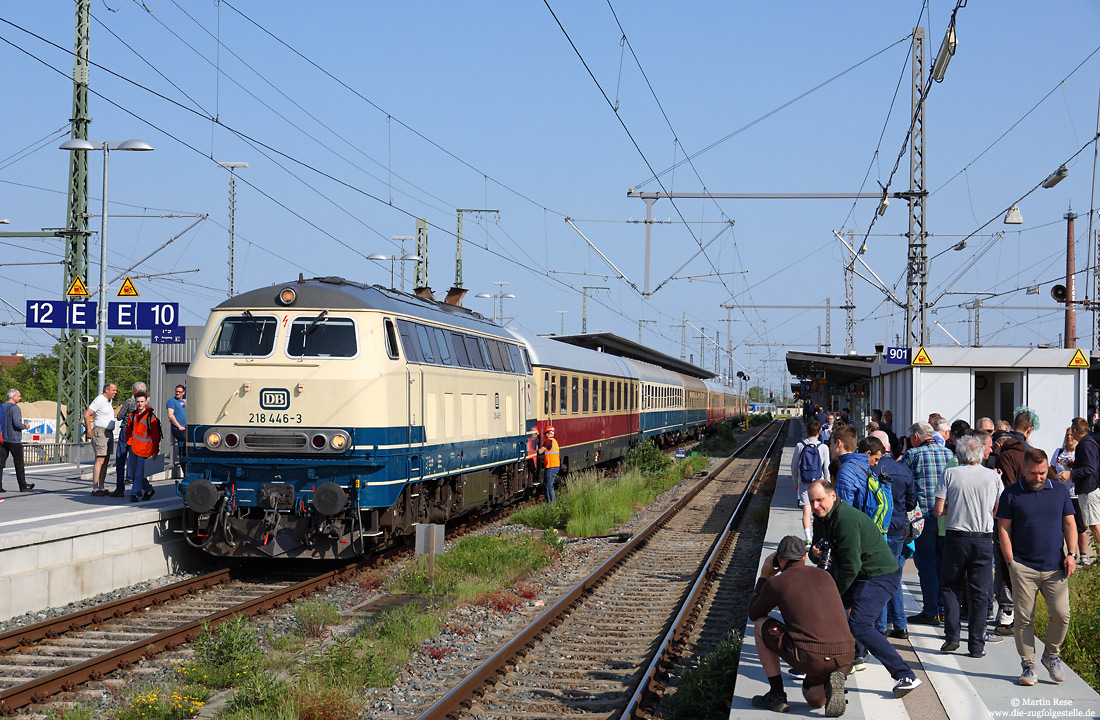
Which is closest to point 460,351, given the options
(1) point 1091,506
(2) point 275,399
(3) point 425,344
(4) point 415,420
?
(3) point 425,344

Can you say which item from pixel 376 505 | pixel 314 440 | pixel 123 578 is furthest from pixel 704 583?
pixel 123 578

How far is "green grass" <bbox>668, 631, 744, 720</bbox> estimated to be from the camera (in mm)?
7426

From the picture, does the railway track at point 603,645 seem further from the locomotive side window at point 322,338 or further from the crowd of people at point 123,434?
the crowd of people at point 123,434

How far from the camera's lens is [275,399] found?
38.7ft

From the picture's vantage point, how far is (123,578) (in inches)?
451

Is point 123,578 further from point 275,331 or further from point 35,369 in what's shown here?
point 35,369

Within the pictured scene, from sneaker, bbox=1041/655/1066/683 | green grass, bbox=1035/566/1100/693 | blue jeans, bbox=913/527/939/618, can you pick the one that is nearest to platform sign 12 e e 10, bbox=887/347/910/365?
green grass, bbox=1035/566/1100/693

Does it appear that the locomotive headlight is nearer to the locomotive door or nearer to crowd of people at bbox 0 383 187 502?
the locomotive door

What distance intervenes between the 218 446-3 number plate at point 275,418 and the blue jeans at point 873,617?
6.80 metres

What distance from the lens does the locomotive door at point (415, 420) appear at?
1254cm

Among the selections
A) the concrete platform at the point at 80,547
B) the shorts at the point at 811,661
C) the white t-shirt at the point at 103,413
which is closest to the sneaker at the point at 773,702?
the shorts at the point at 811,661

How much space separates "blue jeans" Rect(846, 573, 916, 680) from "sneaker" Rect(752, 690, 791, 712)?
0.64 m

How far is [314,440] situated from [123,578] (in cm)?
260

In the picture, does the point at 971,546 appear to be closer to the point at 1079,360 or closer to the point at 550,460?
the point at 550,460
